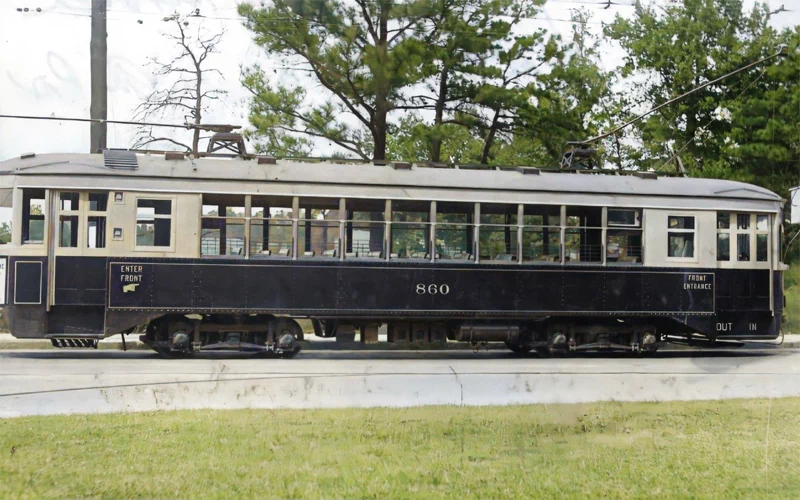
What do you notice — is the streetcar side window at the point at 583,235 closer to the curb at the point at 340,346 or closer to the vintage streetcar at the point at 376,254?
the vintage streetcar at the point at 376,254

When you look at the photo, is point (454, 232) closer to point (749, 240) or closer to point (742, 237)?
point (742, 237)

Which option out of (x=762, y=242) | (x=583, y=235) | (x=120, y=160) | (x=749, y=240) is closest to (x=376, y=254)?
(x=583, y=235)

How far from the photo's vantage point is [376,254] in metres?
13.8

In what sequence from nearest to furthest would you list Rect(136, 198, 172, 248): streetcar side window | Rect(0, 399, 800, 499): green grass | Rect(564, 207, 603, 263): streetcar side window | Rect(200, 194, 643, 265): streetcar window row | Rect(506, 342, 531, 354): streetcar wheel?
Rect(0, 399, 800, 499): green grass, Rect(136, 198, 172, 248): streetcar side window, Rect(200, 194, 643, 265): streetcar window row, Rect(564, 207, 603, 263): streetcar side window, Rect(506, 342, 531, 354): streetcar wheel

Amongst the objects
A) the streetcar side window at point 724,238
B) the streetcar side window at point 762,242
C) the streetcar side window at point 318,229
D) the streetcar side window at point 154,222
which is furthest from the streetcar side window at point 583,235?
the streetcar side window at point 154,222

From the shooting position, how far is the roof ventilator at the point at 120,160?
12.9m

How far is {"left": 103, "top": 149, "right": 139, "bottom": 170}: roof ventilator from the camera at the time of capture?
1287 centimetres

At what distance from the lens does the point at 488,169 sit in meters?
14.4

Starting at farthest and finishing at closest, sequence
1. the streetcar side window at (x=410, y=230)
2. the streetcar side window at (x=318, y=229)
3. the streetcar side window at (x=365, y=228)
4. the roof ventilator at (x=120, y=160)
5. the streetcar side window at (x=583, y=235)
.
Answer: the streetcar side window at (x=583, y=235), the streetcar side window at (x=410, y=230), the streetcar side window at (x=365, y=228), the streetcar side window at (x=318, y=229), the roof ventilator at (x=120, y=160)

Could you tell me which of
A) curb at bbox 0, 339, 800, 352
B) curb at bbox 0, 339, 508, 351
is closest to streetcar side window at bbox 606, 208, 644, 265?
curb at bbox 0, 339, 800, 352

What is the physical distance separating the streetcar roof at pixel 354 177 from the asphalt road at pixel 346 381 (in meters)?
2.79

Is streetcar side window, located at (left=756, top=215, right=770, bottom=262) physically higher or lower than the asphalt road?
higher

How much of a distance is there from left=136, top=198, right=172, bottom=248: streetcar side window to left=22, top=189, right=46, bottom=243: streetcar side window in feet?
4.67

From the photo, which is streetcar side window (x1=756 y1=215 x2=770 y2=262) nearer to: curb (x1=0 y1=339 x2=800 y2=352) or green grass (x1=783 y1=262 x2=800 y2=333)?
green grass (x1=783 y1=262 x2=800 y2=333)
